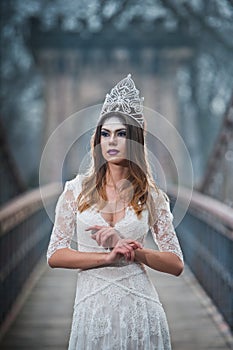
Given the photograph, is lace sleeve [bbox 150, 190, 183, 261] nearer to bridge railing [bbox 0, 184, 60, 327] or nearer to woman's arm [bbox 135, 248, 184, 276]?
woman's arm [bbox 135, 248, 184, 276]

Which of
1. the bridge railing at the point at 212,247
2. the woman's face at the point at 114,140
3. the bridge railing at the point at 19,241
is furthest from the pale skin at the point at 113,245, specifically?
the bridge railing at the point at 19,241

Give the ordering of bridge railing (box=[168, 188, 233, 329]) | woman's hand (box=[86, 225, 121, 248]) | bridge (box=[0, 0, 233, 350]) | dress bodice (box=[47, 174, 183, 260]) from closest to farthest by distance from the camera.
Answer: woman's hand (box=[86, 225, 121, 248])
dress bodice (box=[47, 174, 183, 260])
bridge (box=[0, 0, 233, 350])
bridge railing (box=[168, 188, 233, 329])

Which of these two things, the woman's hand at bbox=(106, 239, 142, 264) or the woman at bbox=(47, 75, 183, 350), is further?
the woman at bbox=(47, 75, 183, 350)

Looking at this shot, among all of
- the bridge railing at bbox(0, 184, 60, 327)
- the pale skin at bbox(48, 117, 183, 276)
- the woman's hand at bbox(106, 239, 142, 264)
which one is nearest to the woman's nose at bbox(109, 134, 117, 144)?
the pale skin at bbox(48, 117, 183, 276)

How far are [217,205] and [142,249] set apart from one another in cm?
262

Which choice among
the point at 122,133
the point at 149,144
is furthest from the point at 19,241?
the point at 122,133

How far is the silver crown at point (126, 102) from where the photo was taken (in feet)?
6.60

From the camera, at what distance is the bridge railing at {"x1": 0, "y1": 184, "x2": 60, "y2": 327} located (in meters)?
4.34

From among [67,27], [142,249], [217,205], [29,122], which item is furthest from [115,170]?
[29,122]

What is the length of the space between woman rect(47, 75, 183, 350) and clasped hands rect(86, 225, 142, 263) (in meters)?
0.07

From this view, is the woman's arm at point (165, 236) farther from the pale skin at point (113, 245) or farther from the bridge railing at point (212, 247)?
the bridge railing at point (212, 247)

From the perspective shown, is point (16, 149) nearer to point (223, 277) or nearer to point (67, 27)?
point (67, 27)

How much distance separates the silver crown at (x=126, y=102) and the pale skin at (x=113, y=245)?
36 mm

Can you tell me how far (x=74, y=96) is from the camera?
43.7ft
